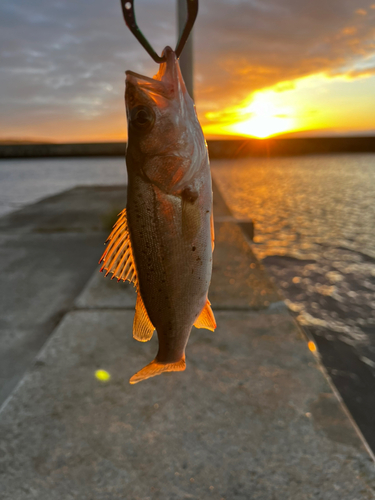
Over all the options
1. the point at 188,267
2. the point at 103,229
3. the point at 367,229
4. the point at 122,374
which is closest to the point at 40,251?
the point at 103,229

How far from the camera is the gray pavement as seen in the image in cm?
237

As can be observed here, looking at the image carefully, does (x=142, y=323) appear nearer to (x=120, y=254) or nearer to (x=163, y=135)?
(x=120, y=254)

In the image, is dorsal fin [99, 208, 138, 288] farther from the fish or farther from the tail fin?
the tail fin

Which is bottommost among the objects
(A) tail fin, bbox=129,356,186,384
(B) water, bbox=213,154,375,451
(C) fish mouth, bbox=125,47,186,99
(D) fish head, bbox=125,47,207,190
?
(B) water, bbox=213,154,375,451

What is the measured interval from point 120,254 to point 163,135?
1.55 feet

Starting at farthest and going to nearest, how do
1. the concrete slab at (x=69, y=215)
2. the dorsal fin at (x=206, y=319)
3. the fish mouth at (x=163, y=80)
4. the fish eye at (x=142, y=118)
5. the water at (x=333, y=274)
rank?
the concrete slab at (x=69, y=215) < the water at (x=333, y=274) < the dorsal fin at (x=206, y=319) < the fish eye at (x=142, y=118) < the fish mouth at (x=163, y=80)

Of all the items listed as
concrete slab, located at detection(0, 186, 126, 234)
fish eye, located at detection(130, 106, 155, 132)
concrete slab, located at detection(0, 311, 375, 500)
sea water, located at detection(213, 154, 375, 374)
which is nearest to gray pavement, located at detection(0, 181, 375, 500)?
concrete slab, located at detection(0, 311, 375, 500)

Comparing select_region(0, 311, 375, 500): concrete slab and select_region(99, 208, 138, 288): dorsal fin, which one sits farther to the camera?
select_region(0, 311, 375, 500): concrete slab

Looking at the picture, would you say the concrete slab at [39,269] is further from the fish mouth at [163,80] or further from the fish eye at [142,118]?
the fish mouth at [163,80]

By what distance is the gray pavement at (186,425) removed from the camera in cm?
237

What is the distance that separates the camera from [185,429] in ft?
9.23

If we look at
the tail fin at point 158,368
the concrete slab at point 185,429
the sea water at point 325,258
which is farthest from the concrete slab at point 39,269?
the sea water at point 325,258

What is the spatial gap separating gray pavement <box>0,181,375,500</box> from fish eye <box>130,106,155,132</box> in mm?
2361

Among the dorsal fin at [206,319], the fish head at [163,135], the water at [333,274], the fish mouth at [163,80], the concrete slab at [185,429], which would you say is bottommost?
the water at [333,274]
